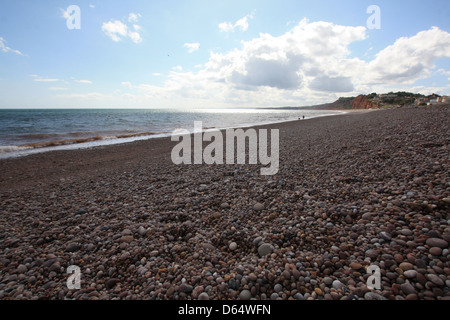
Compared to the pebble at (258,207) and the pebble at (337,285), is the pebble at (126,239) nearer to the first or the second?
the pebble at (258,207)

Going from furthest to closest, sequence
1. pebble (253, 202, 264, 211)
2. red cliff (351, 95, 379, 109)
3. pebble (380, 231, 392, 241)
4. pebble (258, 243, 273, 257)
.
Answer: red cliff (351, 95, 379, 109), pebble (253, 202, 264, 211), pebble (258, 243, 273, 257), pebble (380, 231, 392, 241)

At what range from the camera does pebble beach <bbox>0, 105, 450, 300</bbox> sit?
246 cm

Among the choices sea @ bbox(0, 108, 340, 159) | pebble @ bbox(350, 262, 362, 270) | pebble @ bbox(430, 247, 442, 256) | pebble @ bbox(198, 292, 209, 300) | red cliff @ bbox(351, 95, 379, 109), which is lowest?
pebble @ bbox(198, 292, 209, 300)

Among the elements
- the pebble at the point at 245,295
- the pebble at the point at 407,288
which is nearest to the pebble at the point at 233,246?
the pebble at the point at 245,295

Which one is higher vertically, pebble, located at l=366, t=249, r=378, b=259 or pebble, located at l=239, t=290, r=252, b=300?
pebble, located at l=366, t=249, r=378, b=259

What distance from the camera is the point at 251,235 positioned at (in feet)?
11.7

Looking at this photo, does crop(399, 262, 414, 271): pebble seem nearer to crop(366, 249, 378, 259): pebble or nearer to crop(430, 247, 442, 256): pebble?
crop(366, 249, 378, 259): pebble

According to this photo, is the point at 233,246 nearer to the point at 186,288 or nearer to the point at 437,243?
the point at 186,288

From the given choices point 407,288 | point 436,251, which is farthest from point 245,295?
point 436,251

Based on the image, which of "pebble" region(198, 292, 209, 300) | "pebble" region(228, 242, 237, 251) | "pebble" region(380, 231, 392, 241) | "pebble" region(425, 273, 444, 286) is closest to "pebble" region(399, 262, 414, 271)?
"pebble" region(425, 273, 444, 286)

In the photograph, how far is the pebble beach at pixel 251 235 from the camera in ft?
8.08

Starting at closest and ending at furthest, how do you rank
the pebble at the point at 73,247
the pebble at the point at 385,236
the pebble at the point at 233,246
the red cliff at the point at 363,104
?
the pebble at the point at 385,236 → the pebble at the point at 233,246 → the pebble at the point at 73,247 → the red cliff at the point at 363,104
